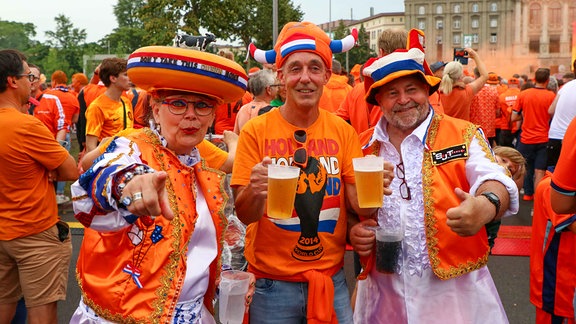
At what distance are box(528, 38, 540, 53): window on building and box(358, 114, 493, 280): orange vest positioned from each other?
86.1 meters

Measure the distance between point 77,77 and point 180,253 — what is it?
1210cm

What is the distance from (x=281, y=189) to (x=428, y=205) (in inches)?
28.0

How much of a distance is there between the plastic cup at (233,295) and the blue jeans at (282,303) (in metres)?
0.20

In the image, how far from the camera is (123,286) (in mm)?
2104

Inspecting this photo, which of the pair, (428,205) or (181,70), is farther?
(428,205)

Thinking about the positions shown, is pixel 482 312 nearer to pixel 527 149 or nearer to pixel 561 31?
pixel 527 149

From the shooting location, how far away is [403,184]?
2617 mm

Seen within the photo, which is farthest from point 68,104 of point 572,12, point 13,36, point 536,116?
point 572,12

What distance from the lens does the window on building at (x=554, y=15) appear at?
7712 centimetres

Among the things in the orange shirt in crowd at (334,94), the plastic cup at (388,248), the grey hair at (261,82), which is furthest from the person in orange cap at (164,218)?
the orange shirt in crowd at (334,94)

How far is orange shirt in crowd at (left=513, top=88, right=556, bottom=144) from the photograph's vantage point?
880 centimetres

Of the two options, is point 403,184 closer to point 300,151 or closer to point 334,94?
point 300,151

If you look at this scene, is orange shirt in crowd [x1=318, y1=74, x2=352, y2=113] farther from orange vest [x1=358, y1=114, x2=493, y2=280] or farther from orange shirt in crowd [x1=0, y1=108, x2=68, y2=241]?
orange vest [x1=358, y1=114, x2=493, y2=280]

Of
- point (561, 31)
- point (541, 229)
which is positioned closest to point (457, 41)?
point (561, 31)
